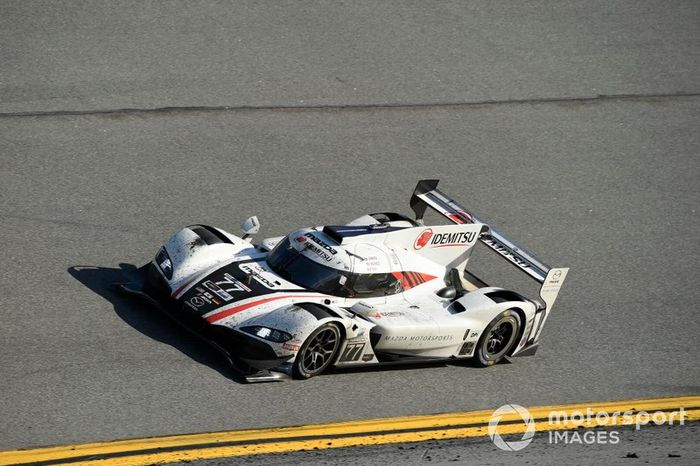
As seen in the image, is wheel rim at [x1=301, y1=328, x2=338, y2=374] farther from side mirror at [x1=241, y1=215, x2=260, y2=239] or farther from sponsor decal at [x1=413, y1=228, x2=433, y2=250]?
side mirror at [x1=241, y1=215, x2=260, y2=239]

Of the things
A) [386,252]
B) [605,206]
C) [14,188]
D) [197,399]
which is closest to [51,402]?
[197,399]

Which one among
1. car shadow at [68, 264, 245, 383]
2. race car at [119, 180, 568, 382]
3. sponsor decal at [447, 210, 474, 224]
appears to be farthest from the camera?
sponsor decal at [447, 210, 474, 224]

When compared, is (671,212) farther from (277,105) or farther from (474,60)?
(277,105)

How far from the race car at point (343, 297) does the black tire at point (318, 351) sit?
1 cm

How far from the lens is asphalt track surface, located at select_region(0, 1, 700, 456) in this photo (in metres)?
11.4

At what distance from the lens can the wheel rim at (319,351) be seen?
37.0ft

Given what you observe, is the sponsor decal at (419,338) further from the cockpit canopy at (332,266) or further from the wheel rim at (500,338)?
the cockpit canopy at (332,266)

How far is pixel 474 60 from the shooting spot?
66.4ft

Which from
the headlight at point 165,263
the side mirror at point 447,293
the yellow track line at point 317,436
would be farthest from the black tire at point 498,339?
the headlight at point 165,263

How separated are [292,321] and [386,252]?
6.19ft

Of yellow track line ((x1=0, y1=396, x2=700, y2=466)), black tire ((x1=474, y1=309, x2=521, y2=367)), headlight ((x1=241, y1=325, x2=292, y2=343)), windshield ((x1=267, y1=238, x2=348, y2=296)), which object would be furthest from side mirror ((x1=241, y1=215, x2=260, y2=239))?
yellow track line ((x1=0, y1=396, x2=700, y2=466))

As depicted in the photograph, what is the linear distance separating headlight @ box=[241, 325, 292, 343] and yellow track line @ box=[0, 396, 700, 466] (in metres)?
0.95

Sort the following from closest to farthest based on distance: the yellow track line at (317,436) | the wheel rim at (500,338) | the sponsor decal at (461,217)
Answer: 1. the yellow track line at (317,436)
2. the wheel rim at (500,338)
3. the sponsor decal at (461,217)

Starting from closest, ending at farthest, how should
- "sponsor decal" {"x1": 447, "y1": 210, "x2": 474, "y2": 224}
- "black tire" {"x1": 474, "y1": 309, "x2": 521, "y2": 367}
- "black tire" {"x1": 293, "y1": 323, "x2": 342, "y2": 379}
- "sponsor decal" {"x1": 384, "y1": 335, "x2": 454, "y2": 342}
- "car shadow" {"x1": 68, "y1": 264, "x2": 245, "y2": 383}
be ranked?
1. "black tire" {"x1": 293, "y1": 323, "x2": 342, "y2": 379}
2. "car shadow" {"x1": 68, "y1": 264, "x2": 245, "y2": 383}
3. "sponsor decal" {"x1": 384, "y1": 335, "x2": 454, "y2": 342}
4. "black tire" {"x1": 474, "y1": 309, "x2": 521, "y2": 367}
5. "sponsor decal" {"x1": 447, "y1": 210, "x2": 474, "y2": 224}
